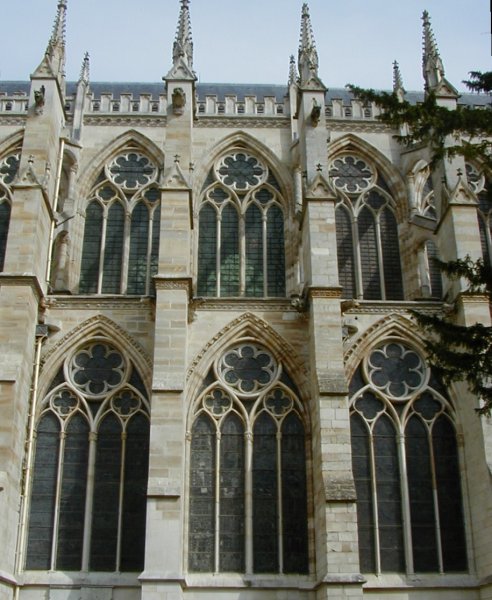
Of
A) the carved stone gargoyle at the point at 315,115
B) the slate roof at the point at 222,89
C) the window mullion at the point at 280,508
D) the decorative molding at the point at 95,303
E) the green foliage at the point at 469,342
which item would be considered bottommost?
the window mullion at the point at 280,508

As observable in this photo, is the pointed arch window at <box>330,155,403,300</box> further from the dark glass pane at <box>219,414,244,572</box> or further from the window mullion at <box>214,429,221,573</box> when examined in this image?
the window mullion at <box>214,429,221,573</box>

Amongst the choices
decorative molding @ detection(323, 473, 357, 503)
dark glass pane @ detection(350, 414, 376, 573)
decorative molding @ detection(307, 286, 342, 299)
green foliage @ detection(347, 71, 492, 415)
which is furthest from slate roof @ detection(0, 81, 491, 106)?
green foliage @ detection(347, 71, 492, 415)

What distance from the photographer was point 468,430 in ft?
51.3

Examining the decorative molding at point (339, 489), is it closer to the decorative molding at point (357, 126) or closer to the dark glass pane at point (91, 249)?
the dark glass pane at point (91, 249)

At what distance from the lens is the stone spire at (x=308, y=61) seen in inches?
751

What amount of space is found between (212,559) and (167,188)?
6976 millimetres

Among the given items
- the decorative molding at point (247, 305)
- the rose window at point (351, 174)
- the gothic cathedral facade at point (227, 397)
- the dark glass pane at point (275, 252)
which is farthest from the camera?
the rose window at point (351, 174)

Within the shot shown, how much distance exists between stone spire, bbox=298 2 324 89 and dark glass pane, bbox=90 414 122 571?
8.68m

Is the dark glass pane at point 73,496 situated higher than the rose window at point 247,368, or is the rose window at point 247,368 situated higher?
the rose window at point 247,368

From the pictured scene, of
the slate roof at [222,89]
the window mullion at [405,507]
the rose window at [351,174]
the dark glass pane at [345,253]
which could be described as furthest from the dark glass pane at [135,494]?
the slate roof at [222,89]

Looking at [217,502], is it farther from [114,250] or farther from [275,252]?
[114,250]

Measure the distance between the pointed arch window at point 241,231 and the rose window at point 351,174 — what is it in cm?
153

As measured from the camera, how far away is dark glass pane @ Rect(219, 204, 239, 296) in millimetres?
19031

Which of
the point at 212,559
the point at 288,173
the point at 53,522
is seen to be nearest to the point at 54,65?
the point at 288,173
